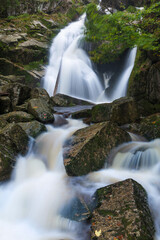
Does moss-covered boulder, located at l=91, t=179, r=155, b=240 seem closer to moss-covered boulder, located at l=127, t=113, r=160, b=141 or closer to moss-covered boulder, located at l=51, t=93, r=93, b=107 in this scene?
moss-covered boulder, located at l=127, t=113, r=160, b=141

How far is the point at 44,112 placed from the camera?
6.77 m

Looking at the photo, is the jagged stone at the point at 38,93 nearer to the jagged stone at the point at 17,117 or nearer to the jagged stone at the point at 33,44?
the jagged stone at the point at 17,117

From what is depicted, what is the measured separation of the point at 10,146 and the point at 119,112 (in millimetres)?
3813

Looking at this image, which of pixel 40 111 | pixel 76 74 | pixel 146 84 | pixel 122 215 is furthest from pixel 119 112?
pixel 76 74

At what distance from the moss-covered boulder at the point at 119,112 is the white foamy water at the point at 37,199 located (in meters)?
2.14

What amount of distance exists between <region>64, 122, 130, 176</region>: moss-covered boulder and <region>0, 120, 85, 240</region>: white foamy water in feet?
1.31

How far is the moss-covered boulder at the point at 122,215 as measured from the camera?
2.09m

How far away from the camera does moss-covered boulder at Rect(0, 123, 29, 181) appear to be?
12.1 ft

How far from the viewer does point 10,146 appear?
13.9ft

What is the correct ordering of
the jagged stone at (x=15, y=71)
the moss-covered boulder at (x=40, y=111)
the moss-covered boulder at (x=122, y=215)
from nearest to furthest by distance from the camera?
the moss-covered boulder at (x=122, y=215), the moss-covered boulder at (x=40, y=111), the jagged stone at (x=15, y=71)

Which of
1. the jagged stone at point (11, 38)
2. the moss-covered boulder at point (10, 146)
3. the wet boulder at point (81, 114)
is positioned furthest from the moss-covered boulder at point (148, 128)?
the jagged stone at point (11, 38)

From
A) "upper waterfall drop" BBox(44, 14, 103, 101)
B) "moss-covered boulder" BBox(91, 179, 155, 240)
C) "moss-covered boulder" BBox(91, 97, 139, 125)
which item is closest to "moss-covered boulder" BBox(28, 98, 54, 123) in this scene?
"moss-covered boulder" BBox(91, 97, 139, 125)

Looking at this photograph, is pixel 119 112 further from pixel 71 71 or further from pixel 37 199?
pixel 71 71

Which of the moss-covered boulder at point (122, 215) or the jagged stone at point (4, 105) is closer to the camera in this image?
the moss-covered boulder at point (122, 215)
